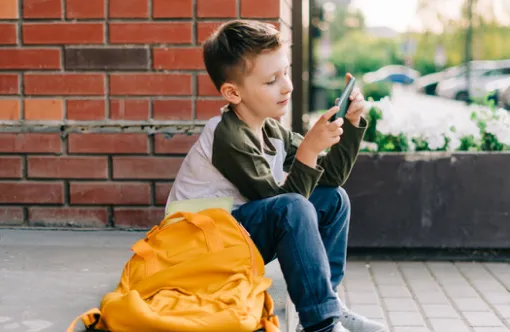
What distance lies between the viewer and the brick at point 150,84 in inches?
127

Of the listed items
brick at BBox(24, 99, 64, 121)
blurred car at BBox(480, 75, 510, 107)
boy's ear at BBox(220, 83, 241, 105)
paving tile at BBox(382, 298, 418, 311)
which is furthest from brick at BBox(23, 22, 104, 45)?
blurred car at BBox(480, 75, 510, 107)

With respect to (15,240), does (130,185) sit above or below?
above

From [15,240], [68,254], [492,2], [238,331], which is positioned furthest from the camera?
[492,2]

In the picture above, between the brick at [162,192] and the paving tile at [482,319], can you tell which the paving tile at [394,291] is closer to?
the paving tile at [482,319]

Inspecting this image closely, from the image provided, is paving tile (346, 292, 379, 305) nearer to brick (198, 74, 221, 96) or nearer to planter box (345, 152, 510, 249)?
planter box (345, 152, 510, 249)

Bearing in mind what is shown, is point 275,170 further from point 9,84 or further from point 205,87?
point 9,84

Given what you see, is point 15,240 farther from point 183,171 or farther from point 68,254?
point 183,171

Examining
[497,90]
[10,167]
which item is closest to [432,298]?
[10,167]

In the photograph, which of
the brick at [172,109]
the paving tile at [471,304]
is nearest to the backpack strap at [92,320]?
the brick at [172,109]

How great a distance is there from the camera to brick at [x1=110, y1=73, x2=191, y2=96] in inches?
127

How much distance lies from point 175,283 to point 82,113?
1460mm

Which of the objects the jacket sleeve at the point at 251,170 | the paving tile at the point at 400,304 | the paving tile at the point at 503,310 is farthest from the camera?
the paving tile at the point at 400,304

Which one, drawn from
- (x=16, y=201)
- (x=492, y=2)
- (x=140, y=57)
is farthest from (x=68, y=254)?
(x=492, y=2)

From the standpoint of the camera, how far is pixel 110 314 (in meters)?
1.91
